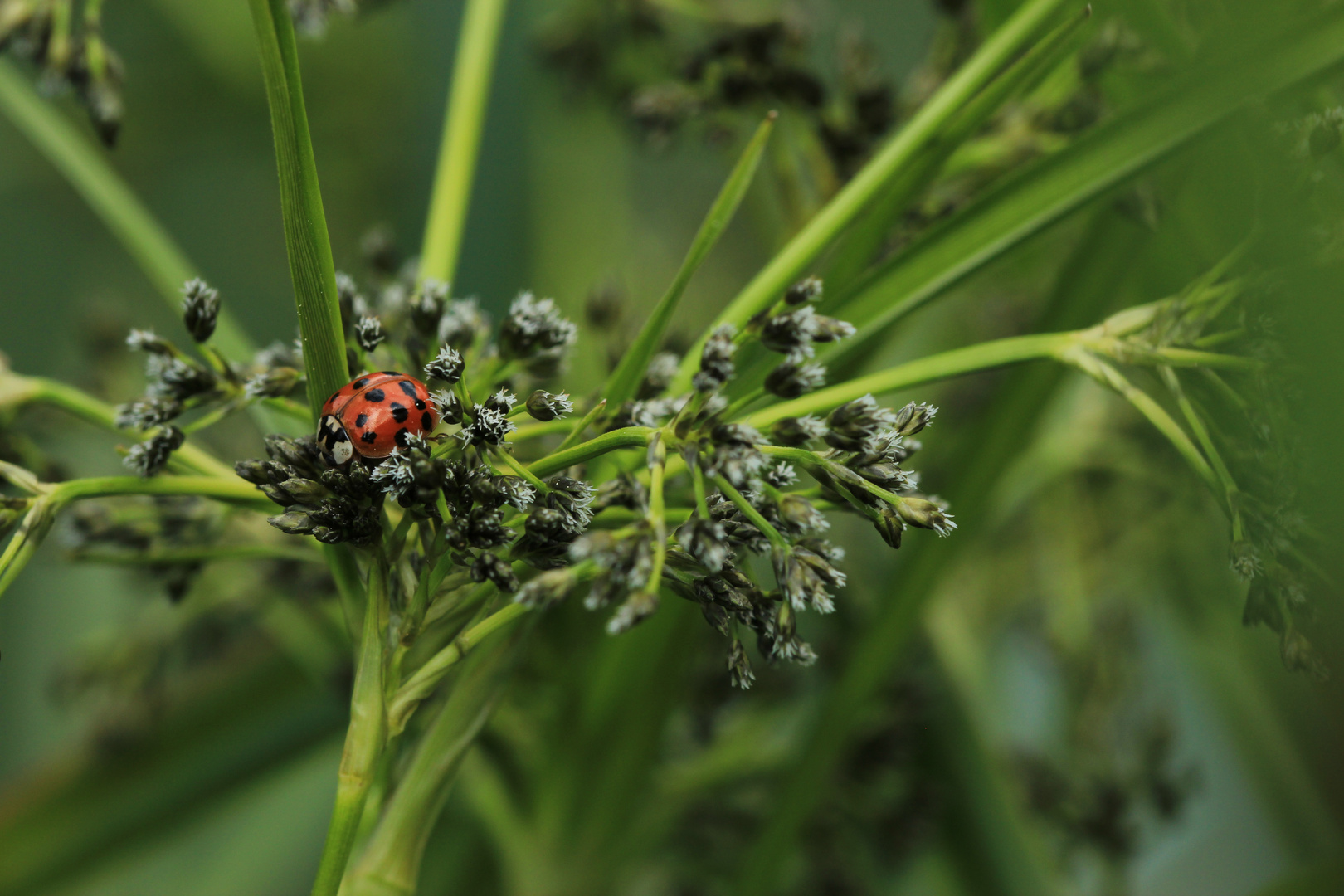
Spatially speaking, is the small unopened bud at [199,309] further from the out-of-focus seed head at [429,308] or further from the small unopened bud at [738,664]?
the small unopened bud at [738,664]

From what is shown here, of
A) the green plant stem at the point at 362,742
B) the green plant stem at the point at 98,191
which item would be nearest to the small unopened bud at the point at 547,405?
the green plant stem at the point at 362,742

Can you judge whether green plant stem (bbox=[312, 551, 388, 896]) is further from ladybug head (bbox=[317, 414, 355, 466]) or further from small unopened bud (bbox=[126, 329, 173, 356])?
small unopened bud (bbox=[126, 329, 173, 356])

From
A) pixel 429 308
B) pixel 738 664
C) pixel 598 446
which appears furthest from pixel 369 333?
pixel 738 664

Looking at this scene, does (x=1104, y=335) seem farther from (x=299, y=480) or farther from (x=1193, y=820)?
(x=1193, y=820)

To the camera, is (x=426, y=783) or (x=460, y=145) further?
(x=460, y=145)

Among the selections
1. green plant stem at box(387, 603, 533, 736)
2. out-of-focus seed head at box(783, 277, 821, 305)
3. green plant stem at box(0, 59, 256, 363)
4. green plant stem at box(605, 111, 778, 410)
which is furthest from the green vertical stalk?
green plant stem at box(0, 59, 256, 363)

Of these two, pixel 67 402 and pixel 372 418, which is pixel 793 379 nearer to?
pixel 372 418

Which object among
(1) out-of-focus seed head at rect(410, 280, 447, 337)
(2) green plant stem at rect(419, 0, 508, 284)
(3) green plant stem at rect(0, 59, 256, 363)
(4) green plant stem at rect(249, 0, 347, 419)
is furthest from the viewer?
(3) green plant stem at rect(0, 59, 256, 363)
